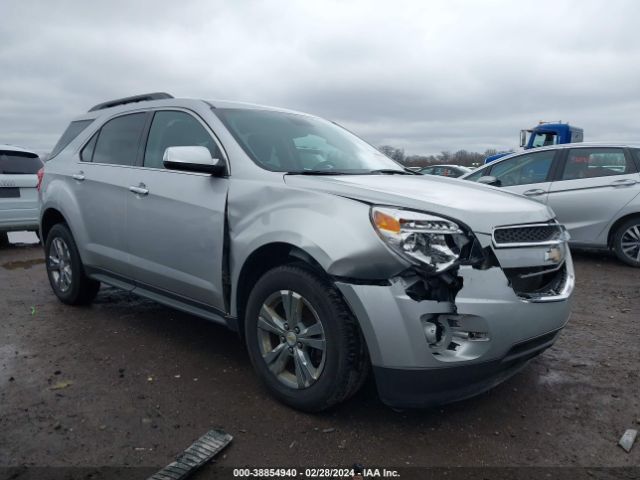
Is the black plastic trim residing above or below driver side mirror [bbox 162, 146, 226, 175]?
below

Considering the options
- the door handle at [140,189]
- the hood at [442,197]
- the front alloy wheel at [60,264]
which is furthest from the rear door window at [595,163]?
the front alloy wheel at [60,264]

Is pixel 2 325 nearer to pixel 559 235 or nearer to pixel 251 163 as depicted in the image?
pixel 251 163

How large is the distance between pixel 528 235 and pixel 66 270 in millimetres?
3960

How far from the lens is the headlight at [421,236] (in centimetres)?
239

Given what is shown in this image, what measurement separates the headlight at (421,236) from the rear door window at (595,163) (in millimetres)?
5283

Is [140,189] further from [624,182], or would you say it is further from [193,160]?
[624,182]

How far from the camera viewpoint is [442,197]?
2.71 m

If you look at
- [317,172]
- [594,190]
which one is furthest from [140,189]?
[594,190]

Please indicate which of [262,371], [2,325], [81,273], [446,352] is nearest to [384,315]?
[446,352]

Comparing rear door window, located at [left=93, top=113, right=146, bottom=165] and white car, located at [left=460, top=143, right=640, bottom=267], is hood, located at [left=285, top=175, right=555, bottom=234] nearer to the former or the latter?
rear door window, located at [left=93, top=113, right=146, bottom=165]

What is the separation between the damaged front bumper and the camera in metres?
2.35

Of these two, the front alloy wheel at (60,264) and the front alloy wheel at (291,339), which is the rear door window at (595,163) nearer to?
the front alloy wheel at (291,339)

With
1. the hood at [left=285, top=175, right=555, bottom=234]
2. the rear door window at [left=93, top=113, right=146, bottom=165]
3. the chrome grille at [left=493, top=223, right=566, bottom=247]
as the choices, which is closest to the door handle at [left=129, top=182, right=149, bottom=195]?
the rear door window at [left=93, top=113, right=146, bottom=165]

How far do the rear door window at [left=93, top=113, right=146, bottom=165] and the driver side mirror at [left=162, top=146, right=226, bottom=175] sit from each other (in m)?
1.01
